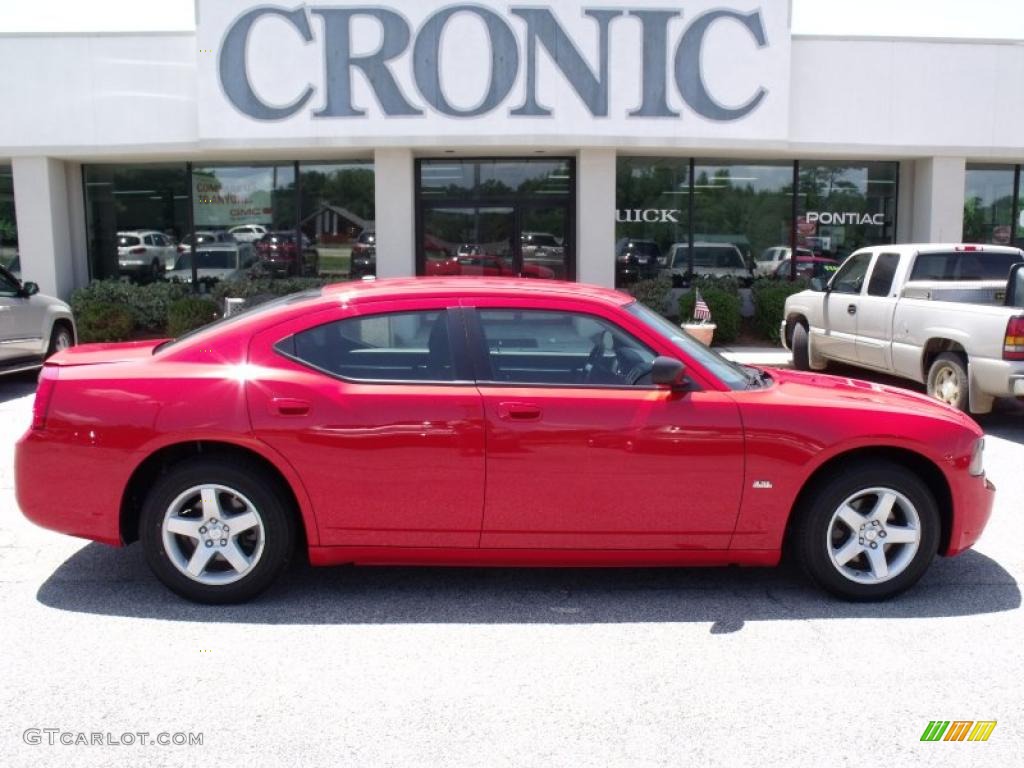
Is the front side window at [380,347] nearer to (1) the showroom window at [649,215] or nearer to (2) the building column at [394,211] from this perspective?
(2) the building column at [394,211]

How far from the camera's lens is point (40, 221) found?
15898mm

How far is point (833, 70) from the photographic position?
Result: 15297 millimetres

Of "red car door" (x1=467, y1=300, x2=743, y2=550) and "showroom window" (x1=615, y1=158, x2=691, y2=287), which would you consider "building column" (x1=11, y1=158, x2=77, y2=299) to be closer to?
"showroom window" (x1=615, y1=158, x2=691, y2=287)

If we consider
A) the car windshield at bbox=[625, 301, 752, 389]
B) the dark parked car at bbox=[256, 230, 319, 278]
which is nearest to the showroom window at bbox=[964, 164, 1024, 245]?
the dark parked car at bbox=[256, 230, 319, 278]

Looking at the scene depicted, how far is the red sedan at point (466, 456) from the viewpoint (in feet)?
14.6

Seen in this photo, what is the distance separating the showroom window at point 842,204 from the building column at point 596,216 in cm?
405

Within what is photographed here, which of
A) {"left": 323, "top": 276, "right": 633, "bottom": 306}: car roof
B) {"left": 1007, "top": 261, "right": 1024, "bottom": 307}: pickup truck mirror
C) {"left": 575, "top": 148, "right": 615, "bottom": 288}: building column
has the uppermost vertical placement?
{"left": 575, "top": 148, "right": 615, "bottom": 288}: building column

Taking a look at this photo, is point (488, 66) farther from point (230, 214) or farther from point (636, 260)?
point (230, 214)

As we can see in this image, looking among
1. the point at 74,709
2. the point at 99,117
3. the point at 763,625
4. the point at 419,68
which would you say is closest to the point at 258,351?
the point at 74,709

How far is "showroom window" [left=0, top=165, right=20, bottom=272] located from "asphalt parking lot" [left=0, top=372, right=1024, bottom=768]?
13.6 m

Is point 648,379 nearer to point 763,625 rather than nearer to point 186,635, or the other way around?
point 763,625

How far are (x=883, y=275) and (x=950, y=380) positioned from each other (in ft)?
6.16

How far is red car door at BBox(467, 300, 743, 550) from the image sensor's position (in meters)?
4.45

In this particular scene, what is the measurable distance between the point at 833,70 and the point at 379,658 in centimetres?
1407
